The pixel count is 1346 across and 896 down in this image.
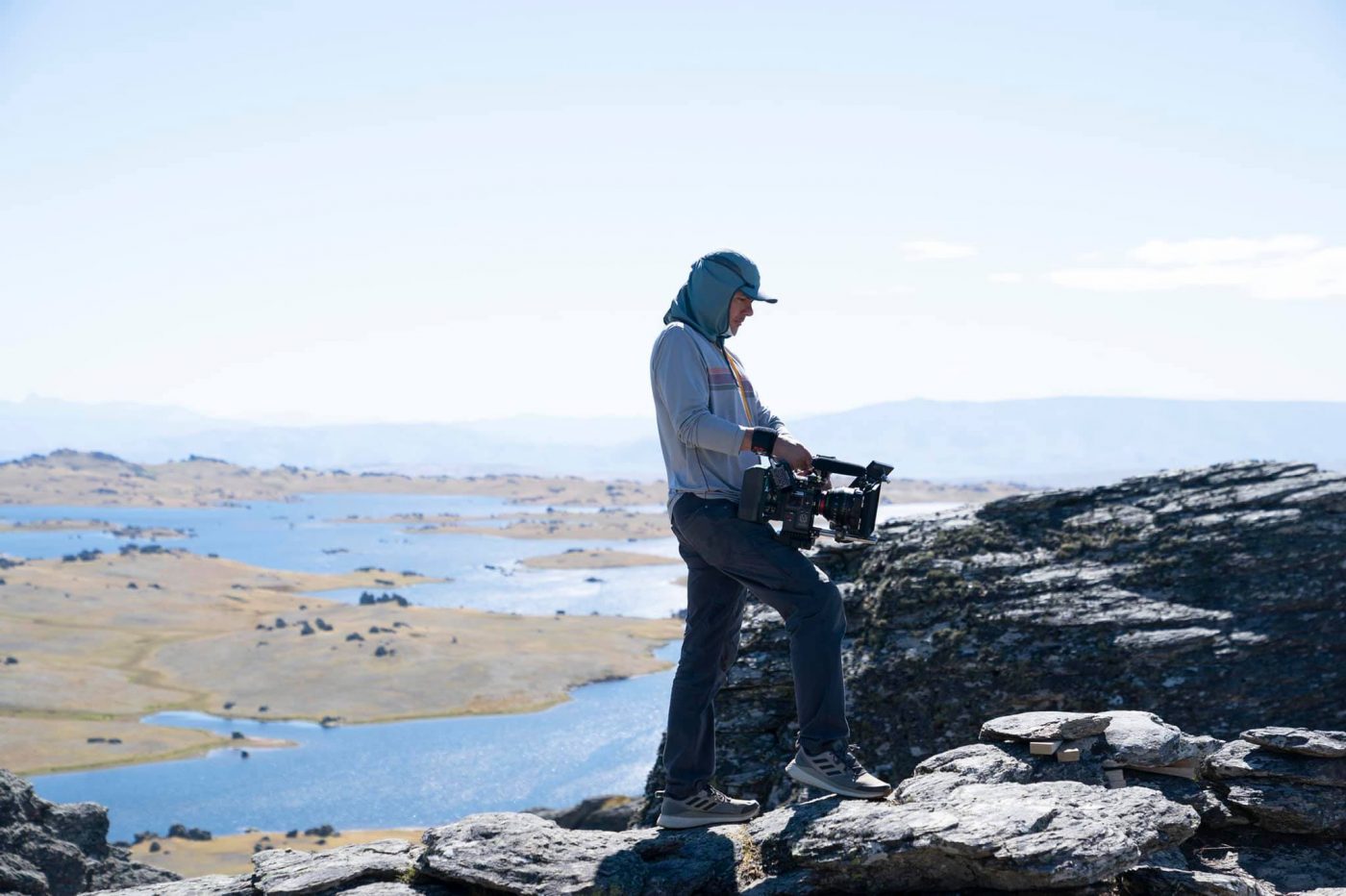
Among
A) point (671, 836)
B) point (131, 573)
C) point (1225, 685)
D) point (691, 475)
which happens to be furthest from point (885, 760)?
point (131, 573)

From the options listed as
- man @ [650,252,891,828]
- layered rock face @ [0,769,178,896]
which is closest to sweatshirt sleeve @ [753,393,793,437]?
man @ [650,252,891,828]

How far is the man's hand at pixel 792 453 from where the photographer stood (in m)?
7.96

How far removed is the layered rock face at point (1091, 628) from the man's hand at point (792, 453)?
6788mm

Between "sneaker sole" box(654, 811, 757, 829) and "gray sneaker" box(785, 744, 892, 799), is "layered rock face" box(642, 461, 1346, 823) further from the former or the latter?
"gray sneaker" box(785, 744, 892, 799)

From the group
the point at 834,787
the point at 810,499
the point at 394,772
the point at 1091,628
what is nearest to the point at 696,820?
the point at 834,787

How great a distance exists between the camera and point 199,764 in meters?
71.8

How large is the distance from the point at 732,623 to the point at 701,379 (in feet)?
6.69

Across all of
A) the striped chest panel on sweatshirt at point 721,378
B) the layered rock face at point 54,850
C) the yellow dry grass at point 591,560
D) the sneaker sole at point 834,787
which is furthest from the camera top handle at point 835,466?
the yellow dry grass at point 591,560

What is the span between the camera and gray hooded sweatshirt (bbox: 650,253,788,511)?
8281 millimetres

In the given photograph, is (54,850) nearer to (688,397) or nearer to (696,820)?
(696,820)

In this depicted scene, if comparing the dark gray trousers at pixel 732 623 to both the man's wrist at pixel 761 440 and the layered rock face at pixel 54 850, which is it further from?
the layered rock face at pixel 54 850

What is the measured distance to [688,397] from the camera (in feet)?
27.0

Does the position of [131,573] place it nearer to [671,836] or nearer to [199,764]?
[199,764]

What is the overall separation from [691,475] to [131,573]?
15697 centimetres
